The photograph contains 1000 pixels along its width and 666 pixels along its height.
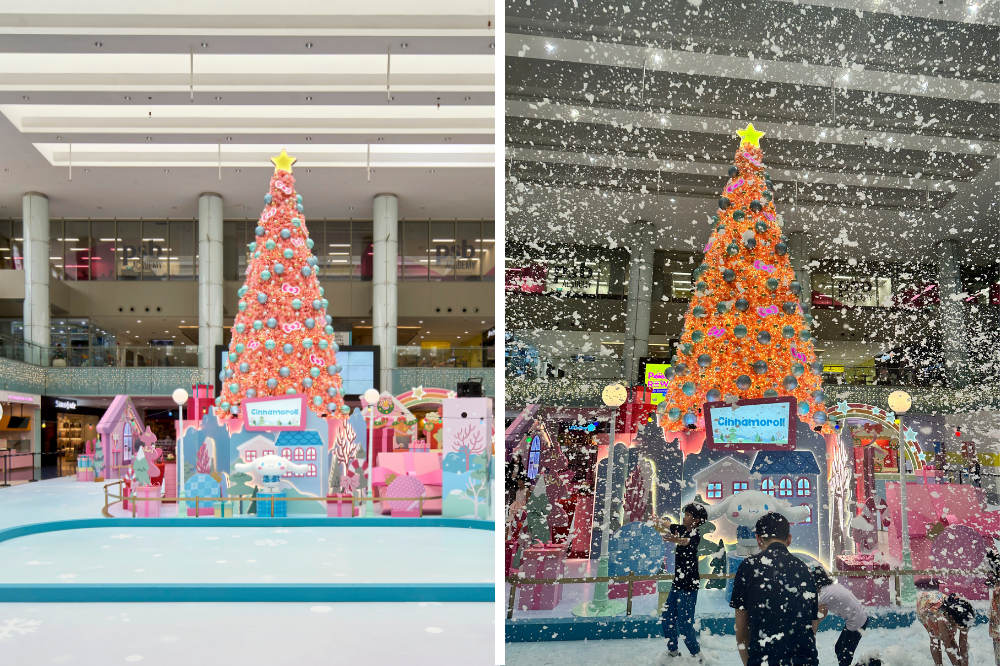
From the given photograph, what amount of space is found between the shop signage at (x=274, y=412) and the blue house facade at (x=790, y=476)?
7.45 metres

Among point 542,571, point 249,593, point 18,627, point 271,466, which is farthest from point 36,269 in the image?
point 542,571

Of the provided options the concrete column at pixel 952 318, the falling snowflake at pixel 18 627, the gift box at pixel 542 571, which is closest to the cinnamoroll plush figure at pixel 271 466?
the falling snowflake at pixel 18 627

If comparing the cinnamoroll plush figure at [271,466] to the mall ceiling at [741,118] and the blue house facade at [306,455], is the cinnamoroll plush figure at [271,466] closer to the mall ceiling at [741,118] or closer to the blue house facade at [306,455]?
the blue house facade at [306,455]

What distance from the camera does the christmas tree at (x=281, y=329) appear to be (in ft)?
31.5

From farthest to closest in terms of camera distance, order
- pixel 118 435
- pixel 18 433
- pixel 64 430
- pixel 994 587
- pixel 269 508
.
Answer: pixel 64 430 < pixel 18 433 < pixel 118 435 < pixel 269 508 < pixel 994 587

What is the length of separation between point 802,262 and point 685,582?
1.26 metres

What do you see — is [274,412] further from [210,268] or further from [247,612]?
[210,268]

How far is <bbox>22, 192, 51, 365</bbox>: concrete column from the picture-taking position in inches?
742

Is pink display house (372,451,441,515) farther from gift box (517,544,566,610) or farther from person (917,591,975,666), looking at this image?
person (917,591,975,666)

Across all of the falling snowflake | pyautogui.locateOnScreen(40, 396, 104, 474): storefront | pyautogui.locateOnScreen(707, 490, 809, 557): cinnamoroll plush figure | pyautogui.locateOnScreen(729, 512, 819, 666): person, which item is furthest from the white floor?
pyautogui.locateOnScreen(40, 396, 104, 474): storefront

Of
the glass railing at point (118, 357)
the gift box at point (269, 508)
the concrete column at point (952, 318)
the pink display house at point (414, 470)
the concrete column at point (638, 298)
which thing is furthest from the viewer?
the glass railing at point (118, 357)

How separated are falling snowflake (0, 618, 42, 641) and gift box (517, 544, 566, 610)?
11.1 feet

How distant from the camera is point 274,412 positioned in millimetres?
9211

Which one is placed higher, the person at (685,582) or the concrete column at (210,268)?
the concrete column at (210,268)
